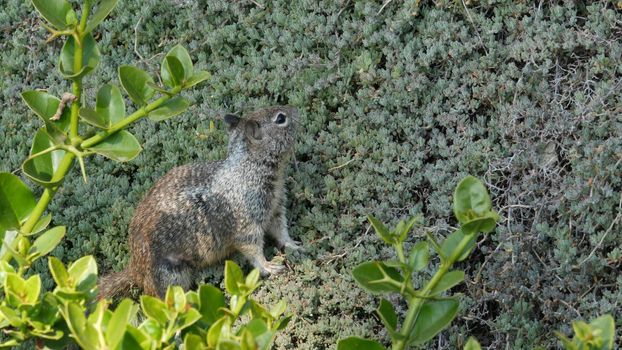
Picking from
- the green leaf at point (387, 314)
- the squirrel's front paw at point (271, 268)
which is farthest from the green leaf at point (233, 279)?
the squirrel's front paw at point (271, 268)

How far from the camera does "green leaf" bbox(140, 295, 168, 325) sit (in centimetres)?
220

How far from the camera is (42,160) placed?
2844mm

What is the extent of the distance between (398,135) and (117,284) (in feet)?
5.88

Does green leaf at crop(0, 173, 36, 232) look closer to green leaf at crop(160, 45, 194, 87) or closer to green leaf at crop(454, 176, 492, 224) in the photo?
green leaf at crop(160, 45, 194, 87)

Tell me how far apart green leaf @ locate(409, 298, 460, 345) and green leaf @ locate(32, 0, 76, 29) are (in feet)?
4.01

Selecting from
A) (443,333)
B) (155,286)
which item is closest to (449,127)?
(443,333)

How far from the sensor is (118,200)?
18.3ft

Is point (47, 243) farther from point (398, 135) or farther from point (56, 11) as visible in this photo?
point (398, 135)

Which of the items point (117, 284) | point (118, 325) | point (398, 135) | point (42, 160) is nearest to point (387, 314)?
point (118, 325)

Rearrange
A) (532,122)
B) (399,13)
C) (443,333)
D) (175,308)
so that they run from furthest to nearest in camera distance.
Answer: (399,13) → (532,122) → (443,333) → (175,308)

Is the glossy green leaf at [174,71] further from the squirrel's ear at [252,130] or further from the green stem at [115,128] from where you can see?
the squirrel's ear at [252,130]

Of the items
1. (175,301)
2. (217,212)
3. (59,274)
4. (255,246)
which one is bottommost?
(255,246)

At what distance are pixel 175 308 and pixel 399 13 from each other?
13.0 ft

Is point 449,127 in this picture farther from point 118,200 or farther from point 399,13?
point 118,200
